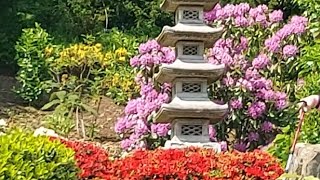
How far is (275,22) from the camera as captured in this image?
31.3 ft

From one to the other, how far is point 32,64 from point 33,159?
25.0ft

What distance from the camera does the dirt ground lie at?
10.9m

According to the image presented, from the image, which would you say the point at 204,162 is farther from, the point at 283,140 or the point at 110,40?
the point at 110,40

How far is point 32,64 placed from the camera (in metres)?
12.0

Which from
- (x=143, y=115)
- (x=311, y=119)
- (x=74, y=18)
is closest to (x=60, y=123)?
(x=143, y=115)

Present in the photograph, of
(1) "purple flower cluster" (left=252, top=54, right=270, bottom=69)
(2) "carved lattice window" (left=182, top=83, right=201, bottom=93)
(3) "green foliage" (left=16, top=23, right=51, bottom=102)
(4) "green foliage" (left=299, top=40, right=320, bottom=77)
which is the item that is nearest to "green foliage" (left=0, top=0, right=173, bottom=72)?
(3) "green foliage" (left=16, top=23, right=51, bottom=102)

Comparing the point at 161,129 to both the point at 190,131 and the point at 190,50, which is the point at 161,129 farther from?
the point at 190,50

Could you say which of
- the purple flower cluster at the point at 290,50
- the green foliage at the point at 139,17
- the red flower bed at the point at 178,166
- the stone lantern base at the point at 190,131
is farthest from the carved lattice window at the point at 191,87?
the green foliage at the point at 139,17

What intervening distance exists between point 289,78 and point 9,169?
5943 millimetres

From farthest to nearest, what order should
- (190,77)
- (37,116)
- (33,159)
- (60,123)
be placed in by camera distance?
(37,116)
(60,123)
(190,77)
(33,159)

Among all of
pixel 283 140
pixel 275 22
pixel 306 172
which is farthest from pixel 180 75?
pixel 306 172

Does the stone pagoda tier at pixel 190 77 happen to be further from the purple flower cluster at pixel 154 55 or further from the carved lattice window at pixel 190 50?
the purple flower cluster at pixel 154 55

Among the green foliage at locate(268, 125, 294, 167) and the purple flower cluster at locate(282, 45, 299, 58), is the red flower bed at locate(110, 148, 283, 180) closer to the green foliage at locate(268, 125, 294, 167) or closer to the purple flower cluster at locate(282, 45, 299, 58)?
the green foliage at locate(268, 125, 294, 167)

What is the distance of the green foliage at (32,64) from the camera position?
11.9 meters
